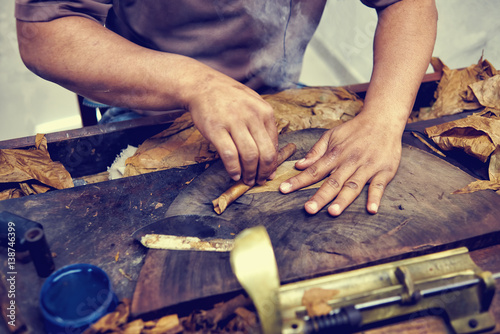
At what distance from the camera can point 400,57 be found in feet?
4.46

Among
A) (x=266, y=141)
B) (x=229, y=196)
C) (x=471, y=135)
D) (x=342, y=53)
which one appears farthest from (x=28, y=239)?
(x=342, y=53)

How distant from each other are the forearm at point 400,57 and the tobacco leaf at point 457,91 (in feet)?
1.00

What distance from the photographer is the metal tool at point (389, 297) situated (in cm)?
71

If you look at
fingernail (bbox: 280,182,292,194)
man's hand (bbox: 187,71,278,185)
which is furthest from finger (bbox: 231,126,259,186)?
fingernail (bbox: 280,182,292,194)

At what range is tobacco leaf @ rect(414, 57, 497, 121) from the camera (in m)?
1.56

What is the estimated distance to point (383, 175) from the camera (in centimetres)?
112

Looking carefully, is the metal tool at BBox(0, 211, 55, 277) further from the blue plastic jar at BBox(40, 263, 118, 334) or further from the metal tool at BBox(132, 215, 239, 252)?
the metal tool at BBox(132, 215, 239, 252)

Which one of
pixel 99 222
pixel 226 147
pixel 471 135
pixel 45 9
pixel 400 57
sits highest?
pixel 45 9

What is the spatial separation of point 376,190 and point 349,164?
13 centimetres

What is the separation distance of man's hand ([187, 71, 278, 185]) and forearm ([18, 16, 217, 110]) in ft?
0.30

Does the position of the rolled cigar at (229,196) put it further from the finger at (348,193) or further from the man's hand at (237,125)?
the finger at (348,193)

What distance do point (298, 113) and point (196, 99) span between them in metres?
0.58

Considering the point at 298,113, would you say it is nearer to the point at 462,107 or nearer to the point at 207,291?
the point at 462,107

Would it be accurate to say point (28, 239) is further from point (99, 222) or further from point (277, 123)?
point (277, 123)
